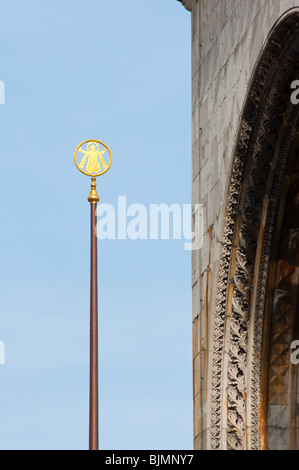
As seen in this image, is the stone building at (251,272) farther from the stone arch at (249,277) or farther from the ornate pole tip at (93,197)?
the ornate pole tip at (93,197)

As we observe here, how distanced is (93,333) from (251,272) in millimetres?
2808

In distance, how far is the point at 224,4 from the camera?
2381 centimetres

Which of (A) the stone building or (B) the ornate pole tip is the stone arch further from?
(B) the ornate pole tip

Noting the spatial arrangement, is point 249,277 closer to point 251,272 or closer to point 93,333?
point 251,272

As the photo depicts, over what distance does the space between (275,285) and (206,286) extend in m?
1.32

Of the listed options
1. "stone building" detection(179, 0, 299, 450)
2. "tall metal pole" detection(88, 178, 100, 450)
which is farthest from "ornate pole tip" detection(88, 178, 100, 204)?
"stone building" detection(179, 0, 299, 450)

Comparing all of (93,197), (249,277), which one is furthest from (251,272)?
(93,197)

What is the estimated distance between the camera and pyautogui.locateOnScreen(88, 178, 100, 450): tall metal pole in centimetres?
2041

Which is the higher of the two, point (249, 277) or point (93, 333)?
point (249, 277)

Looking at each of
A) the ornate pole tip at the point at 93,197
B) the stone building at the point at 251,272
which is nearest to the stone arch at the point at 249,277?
the stone building at the point at 251,272

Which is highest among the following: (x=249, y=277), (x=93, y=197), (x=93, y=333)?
(x=93, y=197)

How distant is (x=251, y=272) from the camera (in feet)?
74.5
